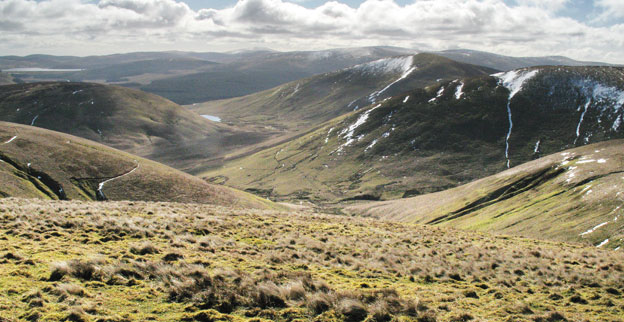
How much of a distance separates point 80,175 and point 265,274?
245 feet

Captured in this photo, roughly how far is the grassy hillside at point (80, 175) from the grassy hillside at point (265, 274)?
148 ft

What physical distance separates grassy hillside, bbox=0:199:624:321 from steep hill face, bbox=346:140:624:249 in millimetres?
24285

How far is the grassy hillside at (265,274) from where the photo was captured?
12.3m

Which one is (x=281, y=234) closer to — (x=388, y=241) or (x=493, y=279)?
(x=388, y=241)

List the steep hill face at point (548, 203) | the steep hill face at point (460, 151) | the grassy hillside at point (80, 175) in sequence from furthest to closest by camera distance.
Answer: the steep hill face at point (460, 151)
the grassy hillside at point (80, 175)
the steep hill face at point (548, 203)

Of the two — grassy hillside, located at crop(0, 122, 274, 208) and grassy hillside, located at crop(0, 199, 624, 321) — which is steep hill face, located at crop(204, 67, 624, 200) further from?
grassy hillside, located at crop(0, 199, 624, 321)

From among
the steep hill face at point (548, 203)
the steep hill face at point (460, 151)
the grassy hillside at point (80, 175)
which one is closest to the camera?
the steep hill face at point (548, 203)

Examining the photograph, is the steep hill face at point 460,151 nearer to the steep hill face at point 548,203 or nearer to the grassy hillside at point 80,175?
the steep hill face at point 548,203

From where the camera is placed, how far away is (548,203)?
215ft

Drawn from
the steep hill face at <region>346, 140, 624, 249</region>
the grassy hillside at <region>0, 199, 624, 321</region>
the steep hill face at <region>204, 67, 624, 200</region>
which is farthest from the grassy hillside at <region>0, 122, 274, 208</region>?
the steep hill face at <region>204, 67, 624, 200</region>

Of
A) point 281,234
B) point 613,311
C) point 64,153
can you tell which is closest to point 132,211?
point 281,234

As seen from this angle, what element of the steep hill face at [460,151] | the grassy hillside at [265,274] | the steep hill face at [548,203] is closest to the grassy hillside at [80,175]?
the grassy hillside at [265,274]

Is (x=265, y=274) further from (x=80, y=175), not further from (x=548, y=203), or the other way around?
(x=80, y=175)

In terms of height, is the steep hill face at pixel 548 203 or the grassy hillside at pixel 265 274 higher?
the grassy hillside at pixel 265 274
